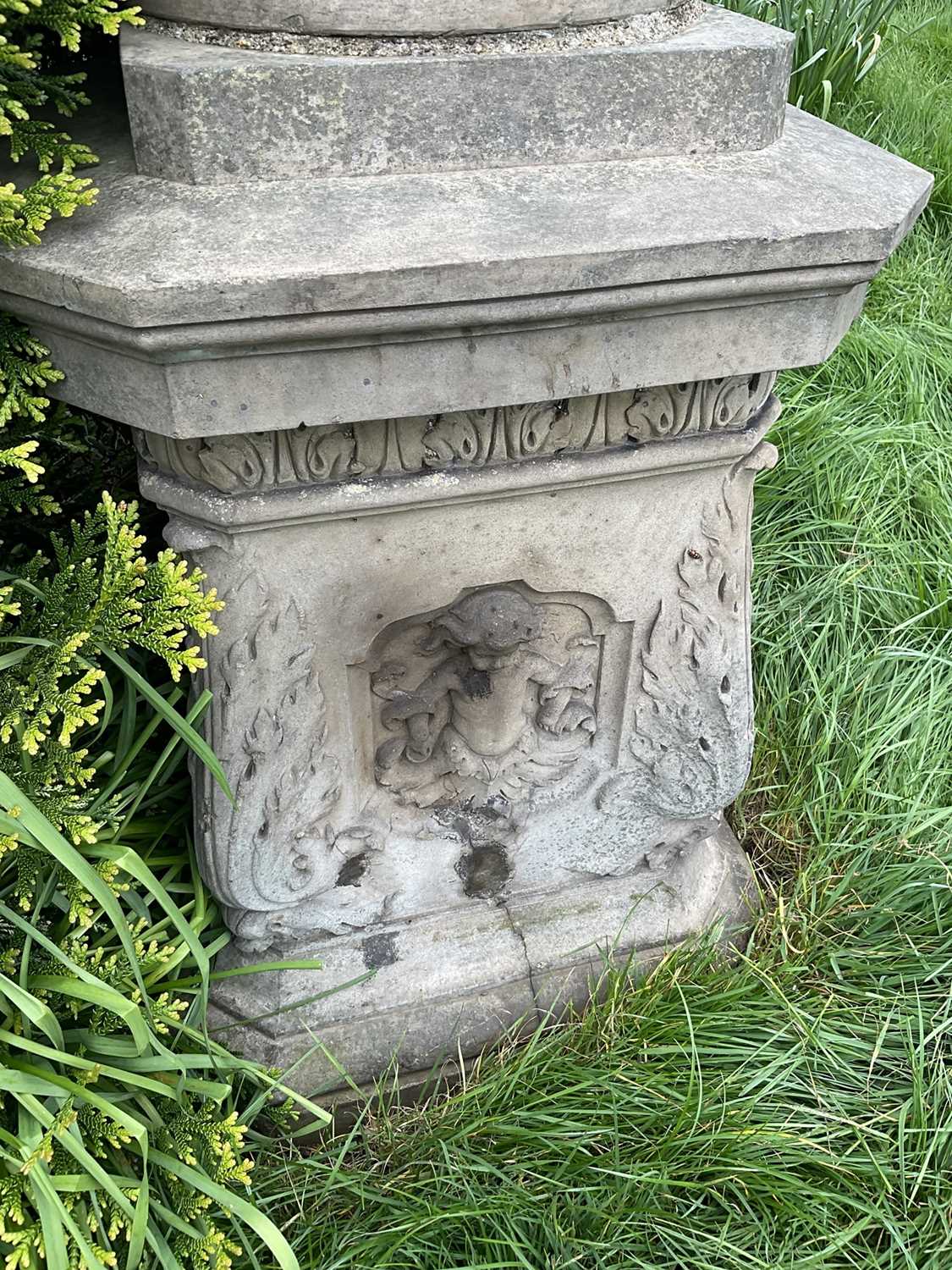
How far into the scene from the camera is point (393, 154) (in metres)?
1.20

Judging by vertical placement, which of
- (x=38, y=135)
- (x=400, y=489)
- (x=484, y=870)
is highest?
(x=38, y=135)

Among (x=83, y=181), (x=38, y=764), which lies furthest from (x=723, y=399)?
(x=38, y=764)

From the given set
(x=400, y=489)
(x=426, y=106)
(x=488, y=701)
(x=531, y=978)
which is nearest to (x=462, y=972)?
(x=531, y=978)

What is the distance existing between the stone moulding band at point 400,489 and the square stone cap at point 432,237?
0.24 meters

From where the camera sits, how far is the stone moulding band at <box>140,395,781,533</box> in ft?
4.16

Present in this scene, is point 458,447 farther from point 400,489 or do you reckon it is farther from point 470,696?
point 470,696

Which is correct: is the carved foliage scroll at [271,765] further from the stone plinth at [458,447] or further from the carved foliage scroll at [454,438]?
the carved foliage scroll at [454,438]

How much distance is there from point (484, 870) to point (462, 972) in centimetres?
15

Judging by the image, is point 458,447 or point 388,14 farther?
point 458,447

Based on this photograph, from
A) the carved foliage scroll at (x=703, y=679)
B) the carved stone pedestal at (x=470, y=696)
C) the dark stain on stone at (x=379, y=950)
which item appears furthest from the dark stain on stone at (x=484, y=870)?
the carved foliage scroll at (x=703, y=679)

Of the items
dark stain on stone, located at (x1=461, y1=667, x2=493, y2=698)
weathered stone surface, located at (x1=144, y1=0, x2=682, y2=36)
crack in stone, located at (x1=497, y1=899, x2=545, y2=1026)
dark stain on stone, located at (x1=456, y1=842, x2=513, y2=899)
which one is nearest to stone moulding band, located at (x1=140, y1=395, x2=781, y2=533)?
dark stain on stone, located at (x1=461, y1=667, x2=493, y2=698)

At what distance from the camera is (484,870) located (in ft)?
5.74

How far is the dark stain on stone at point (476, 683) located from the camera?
1.56 m

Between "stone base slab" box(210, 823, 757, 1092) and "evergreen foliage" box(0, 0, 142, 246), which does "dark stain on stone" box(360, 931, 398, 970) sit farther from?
"evergreen foliage" box(0, 0, 142, 246)
